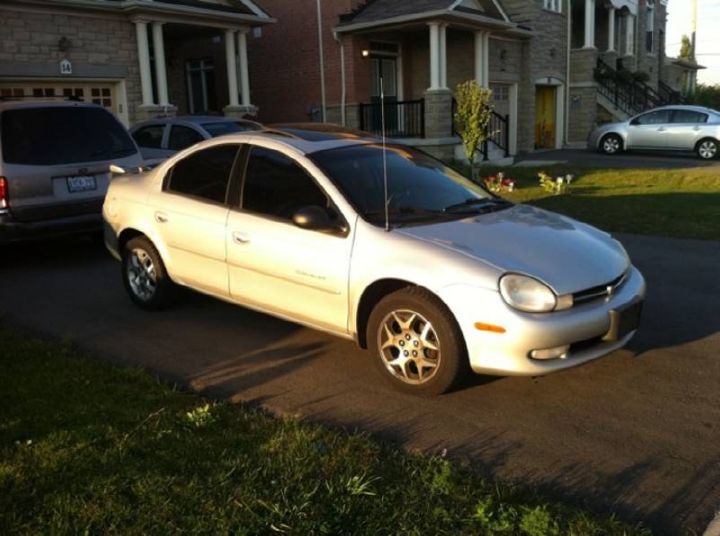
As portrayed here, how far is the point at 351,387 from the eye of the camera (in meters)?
4.77

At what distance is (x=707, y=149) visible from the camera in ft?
69.9

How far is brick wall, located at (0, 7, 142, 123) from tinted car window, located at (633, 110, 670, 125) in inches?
574

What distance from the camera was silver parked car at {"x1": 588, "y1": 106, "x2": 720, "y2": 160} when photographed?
21.3 m

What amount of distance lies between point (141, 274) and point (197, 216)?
1.11 m

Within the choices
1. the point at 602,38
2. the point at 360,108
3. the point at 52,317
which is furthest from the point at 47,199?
the point at 602,38

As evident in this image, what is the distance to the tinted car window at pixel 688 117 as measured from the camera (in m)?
21.4

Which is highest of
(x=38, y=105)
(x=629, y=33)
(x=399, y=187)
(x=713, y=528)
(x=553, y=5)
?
(x=553, y=5)

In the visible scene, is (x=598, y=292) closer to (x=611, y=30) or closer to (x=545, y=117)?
(x=545, y=117)

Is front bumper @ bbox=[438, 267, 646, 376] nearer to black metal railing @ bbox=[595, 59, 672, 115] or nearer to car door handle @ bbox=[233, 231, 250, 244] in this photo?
car door handle @ bbox=[233, 231, 250, 244]

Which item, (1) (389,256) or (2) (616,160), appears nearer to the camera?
(1) (389,256)

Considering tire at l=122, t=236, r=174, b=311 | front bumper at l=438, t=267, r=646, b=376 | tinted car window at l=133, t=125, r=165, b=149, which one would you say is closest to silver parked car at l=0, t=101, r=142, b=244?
tire at l=122, t=236, r=174, b=311

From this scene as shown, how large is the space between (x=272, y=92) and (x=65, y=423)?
66.8ft

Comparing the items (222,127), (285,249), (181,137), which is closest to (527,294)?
(285,249)

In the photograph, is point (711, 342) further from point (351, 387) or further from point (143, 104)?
point (143, 104)
